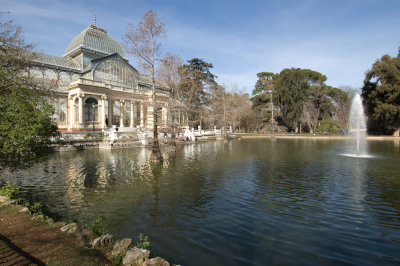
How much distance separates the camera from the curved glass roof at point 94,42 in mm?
46219

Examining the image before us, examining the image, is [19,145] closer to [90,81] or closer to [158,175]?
[158,175]

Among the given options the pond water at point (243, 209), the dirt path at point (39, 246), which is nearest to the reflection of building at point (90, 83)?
the pond water at point (243, 209)

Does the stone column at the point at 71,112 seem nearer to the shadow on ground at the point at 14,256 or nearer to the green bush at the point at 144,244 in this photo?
the shadow on ground at the point at 14,256

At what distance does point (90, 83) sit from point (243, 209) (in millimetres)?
41506

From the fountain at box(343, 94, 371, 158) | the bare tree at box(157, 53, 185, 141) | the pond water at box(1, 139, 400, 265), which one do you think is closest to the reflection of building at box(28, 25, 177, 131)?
the bare tree at box(157, 53, 185, 141)

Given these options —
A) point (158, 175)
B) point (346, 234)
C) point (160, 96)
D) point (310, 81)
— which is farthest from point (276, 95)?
point (346, 234)

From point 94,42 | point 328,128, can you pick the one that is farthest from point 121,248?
point 328,128

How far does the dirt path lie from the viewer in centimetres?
377

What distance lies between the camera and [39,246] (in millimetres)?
4246

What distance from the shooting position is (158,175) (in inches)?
484

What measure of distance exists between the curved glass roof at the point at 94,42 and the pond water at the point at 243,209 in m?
41.2

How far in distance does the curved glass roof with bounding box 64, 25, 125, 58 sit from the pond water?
41205mm

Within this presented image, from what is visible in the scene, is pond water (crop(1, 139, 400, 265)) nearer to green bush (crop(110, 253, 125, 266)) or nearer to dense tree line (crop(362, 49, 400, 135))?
green bush (crop(110, 253, 125, 266))

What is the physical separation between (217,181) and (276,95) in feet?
173
